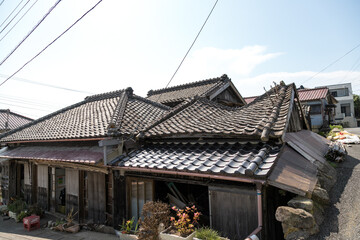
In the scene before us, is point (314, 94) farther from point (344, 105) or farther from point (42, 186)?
point (42, 186)

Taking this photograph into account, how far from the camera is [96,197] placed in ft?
32.4

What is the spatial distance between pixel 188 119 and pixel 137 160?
3058 millimetres

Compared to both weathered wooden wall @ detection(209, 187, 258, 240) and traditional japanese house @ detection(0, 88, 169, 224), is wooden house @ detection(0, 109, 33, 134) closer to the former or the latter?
traditional japanese house @ detection(0, 88, 169, 224)

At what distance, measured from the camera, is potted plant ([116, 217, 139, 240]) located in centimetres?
734

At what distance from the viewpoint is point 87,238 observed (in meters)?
8.68

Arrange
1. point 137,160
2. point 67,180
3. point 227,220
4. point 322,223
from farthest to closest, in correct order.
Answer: point 67,180, point 137,160, point 227,220, point 322,223

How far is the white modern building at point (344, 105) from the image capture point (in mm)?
38594

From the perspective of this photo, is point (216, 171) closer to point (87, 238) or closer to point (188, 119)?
point (188, 119)

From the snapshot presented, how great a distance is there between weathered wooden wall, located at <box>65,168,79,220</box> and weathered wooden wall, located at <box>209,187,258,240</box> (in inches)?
295

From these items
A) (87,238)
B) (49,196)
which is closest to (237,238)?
(87,238)

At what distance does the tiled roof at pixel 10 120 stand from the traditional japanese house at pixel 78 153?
1597 centimetres

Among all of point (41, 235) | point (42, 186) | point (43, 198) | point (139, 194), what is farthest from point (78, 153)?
point (43, 198)

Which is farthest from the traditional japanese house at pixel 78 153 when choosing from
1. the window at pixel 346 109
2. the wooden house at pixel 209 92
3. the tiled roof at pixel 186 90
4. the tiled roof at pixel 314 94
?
the window at pixel 346 109

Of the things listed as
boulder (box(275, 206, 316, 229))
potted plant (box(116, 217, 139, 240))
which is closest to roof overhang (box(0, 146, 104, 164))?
potted plant (box(116, 217, 139, 240))
